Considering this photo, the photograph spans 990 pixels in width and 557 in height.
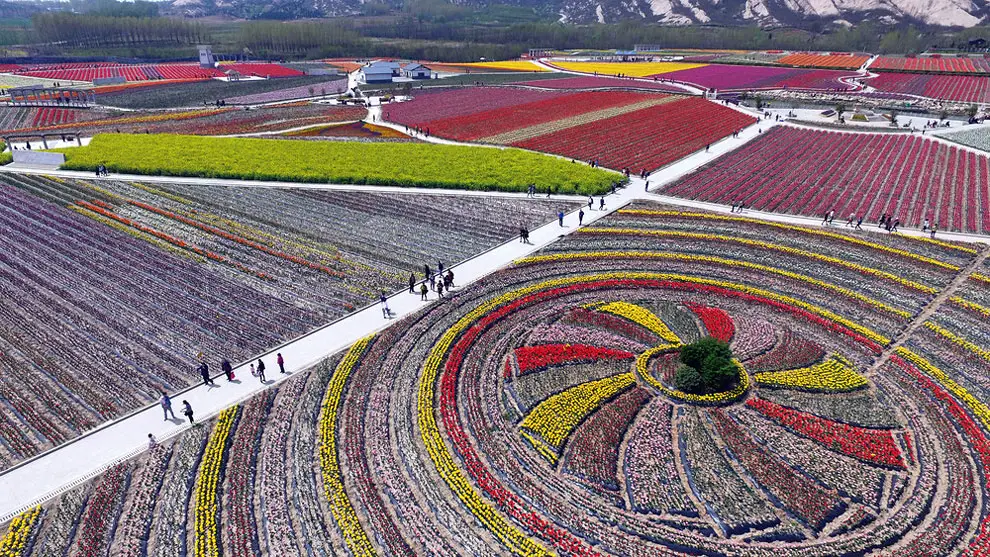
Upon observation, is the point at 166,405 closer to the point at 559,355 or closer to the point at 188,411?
the point at 188,411

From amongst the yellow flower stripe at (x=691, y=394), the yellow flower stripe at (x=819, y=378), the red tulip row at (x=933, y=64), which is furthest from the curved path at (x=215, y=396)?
the red tulip row at (x=933, y=64)

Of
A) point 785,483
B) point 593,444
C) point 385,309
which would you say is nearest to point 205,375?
point 385,309

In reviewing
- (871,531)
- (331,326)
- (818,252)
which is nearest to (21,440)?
(331,326)

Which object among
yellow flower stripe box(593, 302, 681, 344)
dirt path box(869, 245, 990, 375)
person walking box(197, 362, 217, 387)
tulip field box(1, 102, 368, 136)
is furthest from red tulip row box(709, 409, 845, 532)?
tulip field box(1, 102, 368, 136)

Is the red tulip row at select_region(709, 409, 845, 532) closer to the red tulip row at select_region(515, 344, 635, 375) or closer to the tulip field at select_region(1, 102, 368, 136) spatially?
the red tulip row at select_region(515, 344, 635, 375)

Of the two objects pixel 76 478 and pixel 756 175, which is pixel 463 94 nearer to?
pixel 756 175

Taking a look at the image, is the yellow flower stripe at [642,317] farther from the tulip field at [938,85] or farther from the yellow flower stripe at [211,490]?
the tulip field at [938,85]
